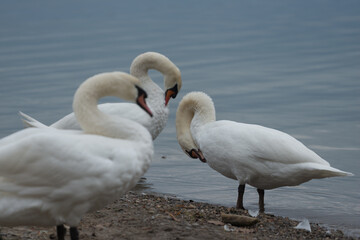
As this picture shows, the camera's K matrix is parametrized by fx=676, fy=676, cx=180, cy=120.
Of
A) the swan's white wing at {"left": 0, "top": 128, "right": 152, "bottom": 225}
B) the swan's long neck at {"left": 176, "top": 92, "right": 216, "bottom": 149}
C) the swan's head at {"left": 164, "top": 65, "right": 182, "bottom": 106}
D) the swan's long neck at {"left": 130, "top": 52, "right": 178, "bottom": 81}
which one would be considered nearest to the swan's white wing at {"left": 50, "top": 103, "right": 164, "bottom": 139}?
the swan's long neck at {"left": 176, "top": 92, "right": 216, "bottom": 149}

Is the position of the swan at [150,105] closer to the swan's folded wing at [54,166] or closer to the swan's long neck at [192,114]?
the swan's long neck at [192,114]

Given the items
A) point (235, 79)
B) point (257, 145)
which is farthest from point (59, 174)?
point (235, 79)

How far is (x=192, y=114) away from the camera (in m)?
8.41

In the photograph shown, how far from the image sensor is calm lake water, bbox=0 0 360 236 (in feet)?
29.9

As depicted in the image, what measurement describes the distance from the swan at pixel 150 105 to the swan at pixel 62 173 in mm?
2732

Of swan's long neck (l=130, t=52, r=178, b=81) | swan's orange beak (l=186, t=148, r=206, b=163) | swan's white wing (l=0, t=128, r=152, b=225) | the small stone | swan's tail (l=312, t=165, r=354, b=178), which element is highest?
swan's long neck (l=130, t=52, r=178, b=81)

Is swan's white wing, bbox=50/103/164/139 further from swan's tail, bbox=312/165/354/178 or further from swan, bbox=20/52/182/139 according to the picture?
swan's tail, bbox=312/165/354/178

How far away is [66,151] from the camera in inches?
192

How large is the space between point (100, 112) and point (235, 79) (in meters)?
12.0

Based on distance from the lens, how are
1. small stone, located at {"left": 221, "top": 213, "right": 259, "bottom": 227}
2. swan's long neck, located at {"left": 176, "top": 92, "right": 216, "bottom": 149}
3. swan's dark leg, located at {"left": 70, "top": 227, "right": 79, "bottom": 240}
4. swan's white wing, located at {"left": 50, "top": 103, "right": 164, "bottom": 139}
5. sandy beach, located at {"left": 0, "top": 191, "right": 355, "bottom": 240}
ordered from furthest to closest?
1. swan's long neck, located at {"left": 176, "top": 92, "right": 216, "bottom": 149}
2. swan's white wing, located at {"left": 50, "top": 103, "right": 164, "bottom": 139}
3. small stone, located at {"left": 221, "top": 213, "right": 259, "bottom": 227}
4. sandy beach, located at {"left": 0, "top": 191, "right": 355, "bottom": 240}
5. swan's dark leg, located at {"left": 70, "top": 227, "right": 79, "bottom": 240}

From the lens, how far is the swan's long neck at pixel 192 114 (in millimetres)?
8055

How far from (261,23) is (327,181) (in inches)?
931

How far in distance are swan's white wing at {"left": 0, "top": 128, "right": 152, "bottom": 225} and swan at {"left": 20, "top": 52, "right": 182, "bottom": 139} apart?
9.29ft

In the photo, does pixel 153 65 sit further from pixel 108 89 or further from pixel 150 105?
pixel 108 89
